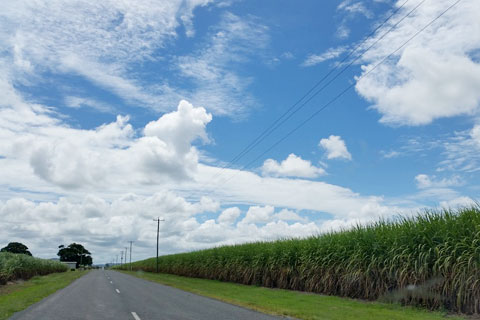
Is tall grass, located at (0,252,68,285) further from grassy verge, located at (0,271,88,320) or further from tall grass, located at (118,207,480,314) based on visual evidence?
tall grass, located at (118,207,480,314)

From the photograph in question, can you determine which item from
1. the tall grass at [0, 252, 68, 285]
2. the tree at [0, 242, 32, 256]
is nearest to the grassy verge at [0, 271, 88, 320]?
the tall grass at [0, 252, 68, 285]

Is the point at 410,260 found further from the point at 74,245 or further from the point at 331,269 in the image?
the point at 74,245

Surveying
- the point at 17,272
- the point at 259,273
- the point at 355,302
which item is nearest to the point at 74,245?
the point at 17,272

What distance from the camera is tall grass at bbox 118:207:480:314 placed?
13.0 metres

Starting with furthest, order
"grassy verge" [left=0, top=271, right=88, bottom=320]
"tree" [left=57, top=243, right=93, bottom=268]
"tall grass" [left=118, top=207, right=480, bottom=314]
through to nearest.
Result: "tree" [left=57, top=243, right=93, bottom=268]
"grassy verge" [left=0, top=271, right=88, bottom=320]
"tall grass" [left=118, top=207, right=480, bottom=314]

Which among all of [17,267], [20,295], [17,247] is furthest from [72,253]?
[20,295]

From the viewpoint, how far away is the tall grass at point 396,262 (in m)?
13.0

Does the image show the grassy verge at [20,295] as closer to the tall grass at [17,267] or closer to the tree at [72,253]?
the tall grass at [17,267]

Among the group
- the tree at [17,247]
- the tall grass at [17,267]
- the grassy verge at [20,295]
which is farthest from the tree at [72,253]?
the grassy verge at [20,295]

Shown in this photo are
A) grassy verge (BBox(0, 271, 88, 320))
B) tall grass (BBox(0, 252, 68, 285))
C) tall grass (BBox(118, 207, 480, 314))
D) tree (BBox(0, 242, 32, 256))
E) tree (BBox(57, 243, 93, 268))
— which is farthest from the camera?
tree (BBox(57, 243, 93, 268))

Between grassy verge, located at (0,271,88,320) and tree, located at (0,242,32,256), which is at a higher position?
tree, located at (0,242,32,256)

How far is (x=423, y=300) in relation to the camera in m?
14.1

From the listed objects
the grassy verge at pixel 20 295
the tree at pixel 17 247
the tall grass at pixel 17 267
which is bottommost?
the grassy verge at pixel 20 295

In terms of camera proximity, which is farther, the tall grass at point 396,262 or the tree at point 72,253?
Answer: the tree at point 72,253
